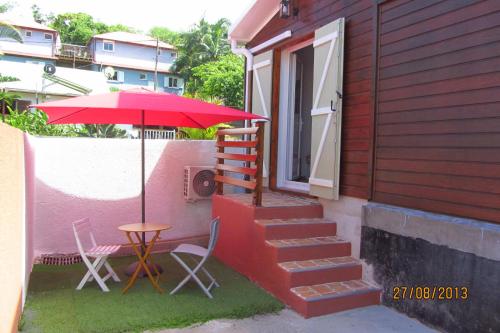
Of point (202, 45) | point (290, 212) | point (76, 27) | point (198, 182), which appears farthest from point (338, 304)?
point (76, 27)

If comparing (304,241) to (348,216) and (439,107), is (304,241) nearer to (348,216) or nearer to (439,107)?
(348,216)

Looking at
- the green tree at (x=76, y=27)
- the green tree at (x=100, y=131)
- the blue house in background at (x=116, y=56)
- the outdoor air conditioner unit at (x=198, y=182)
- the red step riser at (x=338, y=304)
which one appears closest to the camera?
the red step riser at (x=338, y=304)

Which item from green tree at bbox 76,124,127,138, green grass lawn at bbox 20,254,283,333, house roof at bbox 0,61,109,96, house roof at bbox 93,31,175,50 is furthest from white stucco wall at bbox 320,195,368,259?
house roof at bbox 93,31,175,50

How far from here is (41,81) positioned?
57.0 ft

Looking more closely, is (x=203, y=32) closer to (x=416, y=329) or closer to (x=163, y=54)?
(x=163, y=54)

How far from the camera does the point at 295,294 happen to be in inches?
168

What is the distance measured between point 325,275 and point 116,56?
37.5m

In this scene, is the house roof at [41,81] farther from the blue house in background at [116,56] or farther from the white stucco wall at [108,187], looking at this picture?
the blue house in background at [116,56]

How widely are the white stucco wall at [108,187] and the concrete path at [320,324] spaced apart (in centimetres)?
283

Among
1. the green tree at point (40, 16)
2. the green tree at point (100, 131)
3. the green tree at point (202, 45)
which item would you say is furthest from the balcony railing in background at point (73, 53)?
the green tree at point (100, 131)

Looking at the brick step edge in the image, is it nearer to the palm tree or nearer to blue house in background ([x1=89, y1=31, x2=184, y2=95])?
the palm tree

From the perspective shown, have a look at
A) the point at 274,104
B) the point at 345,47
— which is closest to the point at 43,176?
the point at 274,104

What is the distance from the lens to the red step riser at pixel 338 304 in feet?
13.5

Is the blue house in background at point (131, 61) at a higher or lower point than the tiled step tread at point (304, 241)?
higher
